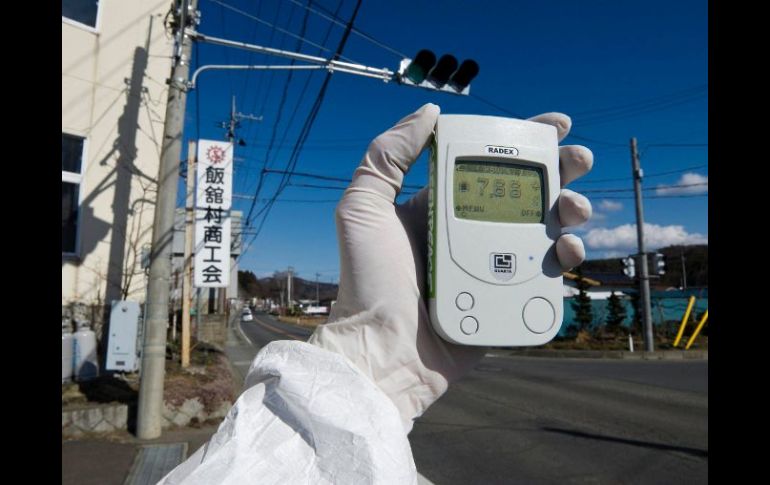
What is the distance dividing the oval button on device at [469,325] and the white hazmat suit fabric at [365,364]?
0.11 meters

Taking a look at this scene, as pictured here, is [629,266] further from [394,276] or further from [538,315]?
[394,276]

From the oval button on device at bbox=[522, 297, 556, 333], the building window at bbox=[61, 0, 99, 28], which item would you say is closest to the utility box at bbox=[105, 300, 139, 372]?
the building window at bbox=[61, 0, 99, 28]

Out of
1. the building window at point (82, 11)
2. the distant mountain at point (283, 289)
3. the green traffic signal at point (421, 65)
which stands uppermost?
the building window at point (82, 11)

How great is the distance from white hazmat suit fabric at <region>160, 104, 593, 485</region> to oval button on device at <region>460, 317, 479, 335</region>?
0.36 ft

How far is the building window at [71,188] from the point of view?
21.5 feet

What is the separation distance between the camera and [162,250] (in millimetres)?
5340

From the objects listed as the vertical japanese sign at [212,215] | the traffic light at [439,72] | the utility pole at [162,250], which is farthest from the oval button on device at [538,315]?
the vertical japanese sign at [212,215]

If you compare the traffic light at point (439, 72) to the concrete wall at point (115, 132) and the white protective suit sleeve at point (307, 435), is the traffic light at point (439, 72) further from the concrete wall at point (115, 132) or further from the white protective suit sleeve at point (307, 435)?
the white protective suit sleeve at point (307, 435)

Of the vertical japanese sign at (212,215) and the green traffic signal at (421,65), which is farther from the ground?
the green traffic signal at (421,65)

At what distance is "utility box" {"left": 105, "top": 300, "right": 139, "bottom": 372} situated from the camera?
6.09 metres

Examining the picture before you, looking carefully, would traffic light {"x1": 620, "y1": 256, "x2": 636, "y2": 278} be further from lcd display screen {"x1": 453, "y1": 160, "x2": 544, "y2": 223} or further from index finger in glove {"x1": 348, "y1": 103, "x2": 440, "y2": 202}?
index finger in glove {"x1": 348, "y1": 103, "x2": 440, "y2": 202}
